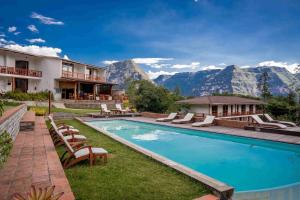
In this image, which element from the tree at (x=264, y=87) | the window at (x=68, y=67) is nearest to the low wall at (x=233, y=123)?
the window at (x=68, y=67)

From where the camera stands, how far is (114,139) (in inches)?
396

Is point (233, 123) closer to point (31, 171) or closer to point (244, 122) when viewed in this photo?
point (244, 122)

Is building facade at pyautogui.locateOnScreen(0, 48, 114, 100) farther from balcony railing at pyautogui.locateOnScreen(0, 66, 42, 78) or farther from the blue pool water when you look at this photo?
the blue pool water

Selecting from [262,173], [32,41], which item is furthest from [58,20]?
[262,173]

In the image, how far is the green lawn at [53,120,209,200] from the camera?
450 centimetres

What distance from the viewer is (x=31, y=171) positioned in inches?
196

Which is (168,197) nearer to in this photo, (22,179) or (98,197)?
(98,197)

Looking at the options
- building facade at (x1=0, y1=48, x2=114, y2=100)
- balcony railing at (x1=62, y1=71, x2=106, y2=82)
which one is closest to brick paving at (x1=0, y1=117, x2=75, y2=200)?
building facade at (x1=0, y1=48, x2=114, y2=100)

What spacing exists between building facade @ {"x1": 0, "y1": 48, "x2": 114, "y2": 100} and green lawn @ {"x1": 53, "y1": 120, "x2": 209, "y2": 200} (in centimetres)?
2509

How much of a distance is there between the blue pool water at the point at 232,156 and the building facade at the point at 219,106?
73.5 ft

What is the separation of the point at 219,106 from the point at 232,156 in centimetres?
2945

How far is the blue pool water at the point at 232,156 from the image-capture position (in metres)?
7.30

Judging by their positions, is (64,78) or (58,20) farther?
(58,20)

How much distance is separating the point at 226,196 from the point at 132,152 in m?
3.85
